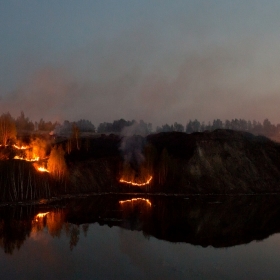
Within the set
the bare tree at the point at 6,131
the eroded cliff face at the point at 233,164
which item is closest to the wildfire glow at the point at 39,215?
the bare tree at the point at 6,131

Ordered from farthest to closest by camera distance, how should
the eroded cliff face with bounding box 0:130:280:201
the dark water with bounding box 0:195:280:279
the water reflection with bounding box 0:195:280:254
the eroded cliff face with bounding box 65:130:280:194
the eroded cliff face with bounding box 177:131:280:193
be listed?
1. the eroded cliff face with bounding box 177:131:280:193
2. the eroded cliff face with bounding box 65:130:280:194
3. the eroded cliff face with bounding box 0:130:280:201
4. the water reflection with bounding box 0:195:280:254
5. the dark water with bounding box 0:195:280:279

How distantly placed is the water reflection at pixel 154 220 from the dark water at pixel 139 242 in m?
0.09

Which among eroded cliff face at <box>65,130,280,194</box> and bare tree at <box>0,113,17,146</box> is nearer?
bare tree at <box>0,113,17,146</box>

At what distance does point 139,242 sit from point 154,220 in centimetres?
996

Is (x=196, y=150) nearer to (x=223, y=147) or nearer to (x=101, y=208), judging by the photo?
(x=223, y=147)

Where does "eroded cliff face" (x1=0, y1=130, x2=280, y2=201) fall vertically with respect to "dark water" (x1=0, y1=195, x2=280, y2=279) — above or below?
above

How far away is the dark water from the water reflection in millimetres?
94

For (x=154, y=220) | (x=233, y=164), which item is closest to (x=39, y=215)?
(x=154, y=220)

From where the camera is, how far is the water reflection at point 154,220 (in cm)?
3362

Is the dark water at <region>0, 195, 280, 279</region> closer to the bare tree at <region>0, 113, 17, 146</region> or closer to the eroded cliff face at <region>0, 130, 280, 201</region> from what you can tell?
the eroded cliff face at <region>0, 130, 280, 201</region>

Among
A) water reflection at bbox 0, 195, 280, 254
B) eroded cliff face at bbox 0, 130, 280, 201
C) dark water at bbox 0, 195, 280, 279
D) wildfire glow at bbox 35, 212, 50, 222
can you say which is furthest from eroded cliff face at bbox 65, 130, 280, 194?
wildfire glow at bbox 35, 212, 50, 222

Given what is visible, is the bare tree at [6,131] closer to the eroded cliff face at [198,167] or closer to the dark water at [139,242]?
the eroded cliff face at [198,167]

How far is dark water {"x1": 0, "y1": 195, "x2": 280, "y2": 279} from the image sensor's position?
23.4 m

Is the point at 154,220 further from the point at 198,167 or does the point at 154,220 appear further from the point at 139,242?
the point at 198,167
